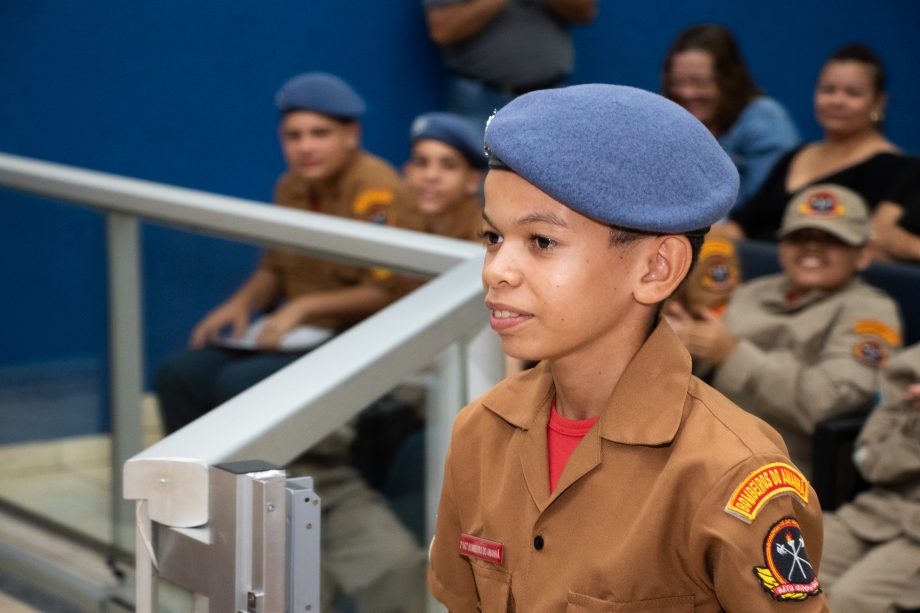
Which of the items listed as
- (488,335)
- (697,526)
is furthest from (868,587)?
(697,526)

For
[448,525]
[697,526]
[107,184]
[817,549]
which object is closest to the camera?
[697,526]

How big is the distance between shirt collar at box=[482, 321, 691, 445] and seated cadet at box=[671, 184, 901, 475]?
1691mm

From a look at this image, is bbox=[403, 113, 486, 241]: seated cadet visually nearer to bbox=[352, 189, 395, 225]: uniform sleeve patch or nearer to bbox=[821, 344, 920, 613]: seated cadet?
bbox=[352, 189, 395, 225]: uniform sleeve patch

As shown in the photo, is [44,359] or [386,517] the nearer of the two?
[386,517]

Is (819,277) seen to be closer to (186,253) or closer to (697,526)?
(186,253)

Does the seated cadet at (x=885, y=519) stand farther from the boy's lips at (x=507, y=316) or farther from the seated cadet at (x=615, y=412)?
the boy's lips at (x=507, y=316)

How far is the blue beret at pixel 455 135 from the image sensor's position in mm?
3736

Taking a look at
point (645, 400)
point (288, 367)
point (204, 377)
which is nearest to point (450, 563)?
point (645, 400)

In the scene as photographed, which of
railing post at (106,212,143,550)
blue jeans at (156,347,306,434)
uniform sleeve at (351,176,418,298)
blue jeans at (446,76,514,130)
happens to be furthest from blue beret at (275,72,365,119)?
blue jeans at (446,76,514,130)

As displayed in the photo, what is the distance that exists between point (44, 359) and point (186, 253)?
855 millimetres

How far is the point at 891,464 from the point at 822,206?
77 centimetres

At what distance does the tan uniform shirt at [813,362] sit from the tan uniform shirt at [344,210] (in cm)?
97

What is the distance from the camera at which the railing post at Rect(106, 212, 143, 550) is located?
9.77 feet

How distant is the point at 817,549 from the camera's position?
1242 mm
